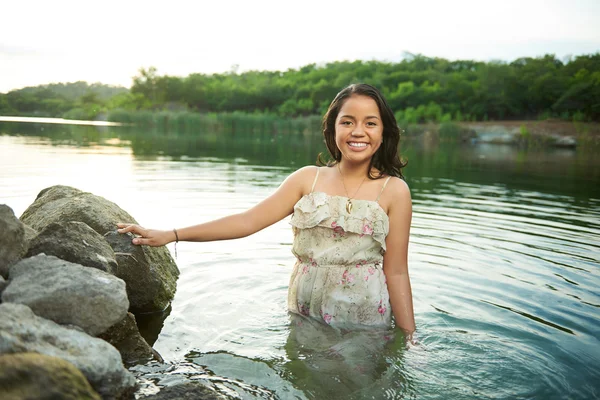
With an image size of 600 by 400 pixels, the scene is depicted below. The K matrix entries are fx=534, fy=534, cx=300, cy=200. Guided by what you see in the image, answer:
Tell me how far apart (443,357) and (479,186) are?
31.3ft

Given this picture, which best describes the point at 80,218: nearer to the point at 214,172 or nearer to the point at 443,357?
the point at 443,357

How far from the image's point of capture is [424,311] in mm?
4180

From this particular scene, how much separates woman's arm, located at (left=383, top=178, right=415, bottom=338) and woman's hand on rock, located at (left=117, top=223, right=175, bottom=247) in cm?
139

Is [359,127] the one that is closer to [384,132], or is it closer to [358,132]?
[358,132]

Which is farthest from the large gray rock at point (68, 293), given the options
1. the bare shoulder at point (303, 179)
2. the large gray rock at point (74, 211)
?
the bare shoulder at point (303, 179)

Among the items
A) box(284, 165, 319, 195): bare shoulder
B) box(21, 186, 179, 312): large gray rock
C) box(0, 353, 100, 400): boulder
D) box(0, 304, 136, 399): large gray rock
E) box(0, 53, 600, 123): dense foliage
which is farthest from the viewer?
box(0, 53, 600, 123): dense foliage

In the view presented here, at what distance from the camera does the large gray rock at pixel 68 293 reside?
7.61 feet

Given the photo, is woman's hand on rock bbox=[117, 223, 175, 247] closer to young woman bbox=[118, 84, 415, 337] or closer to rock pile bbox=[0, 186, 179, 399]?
young woman bbox=[118, 84, 415, 337]

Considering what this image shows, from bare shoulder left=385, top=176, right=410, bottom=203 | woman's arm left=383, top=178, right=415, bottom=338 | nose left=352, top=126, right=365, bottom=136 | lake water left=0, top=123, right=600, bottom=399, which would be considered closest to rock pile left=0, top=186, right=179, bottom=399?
lake water left=0, top=123, right=600, bottom=399

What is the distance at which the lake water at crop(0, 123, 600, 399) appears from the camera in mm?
2859

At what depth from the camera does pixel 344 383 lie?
2760 mm

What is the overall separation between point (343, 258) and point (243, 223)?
67 centimetres

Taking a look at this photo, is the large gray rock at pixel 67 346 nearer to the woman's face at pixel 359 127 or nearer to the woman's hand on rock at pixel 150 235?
the woman's hand on rock at pixel 150 235

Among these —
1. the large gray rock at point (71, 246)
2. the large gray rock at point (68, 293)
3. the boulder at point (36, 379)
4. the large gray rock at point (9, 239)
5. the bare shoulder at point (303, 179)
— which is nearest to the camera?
the boulder at point (36, 379)
